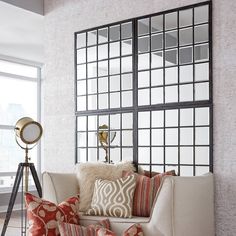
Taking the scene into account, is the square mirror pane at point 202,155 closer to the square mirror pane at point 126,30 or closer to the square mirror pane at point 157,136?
the square mirror pane at point 157,136

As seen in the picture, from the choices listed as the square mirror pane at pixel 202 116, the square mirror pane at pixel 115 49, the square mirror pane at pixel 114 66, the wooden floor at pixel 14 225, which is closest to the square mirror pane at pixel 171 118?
the square mirror pane at pixel 202 116

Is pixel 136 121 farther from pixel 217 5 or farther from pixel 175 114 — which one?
pixel 217 5

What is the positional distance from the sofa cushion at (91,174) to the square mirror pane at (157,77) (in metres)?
0.87

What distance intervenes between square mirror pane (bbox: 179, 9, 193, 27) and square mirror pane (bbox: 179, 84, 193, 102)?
0.60 meters

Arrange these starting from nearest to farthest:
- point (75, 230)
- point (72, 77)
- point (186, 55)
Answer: point (75, 230) → point (186, 55) → point (72, 77)

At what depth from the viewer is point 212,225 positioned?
394 cm

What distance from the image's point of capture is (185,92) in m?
4.32

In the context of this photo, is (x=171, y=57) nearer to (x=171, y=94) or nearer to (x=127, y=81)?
(x=171, y=94)

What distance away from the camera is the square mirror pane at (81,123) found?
16.8 ft

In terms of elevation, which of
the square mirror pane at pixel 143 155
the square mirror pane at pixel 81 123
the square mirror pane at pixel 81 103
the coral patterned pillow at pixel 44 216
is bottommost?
the coral patterned pillow at pixel 44 216

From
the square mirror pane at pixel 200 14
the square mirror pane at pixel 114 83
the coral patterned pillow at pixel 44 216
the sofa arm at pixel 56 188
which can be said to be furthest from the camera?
the square mirror pane at pixel 114 83

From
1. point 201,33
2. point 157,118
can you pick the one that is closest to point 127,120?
point 157,118

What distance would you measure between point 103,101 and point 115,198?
141 centimetres

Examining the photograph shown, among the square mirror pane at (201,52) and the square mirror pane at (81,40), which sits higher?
the square mirror pane at (81,40)
